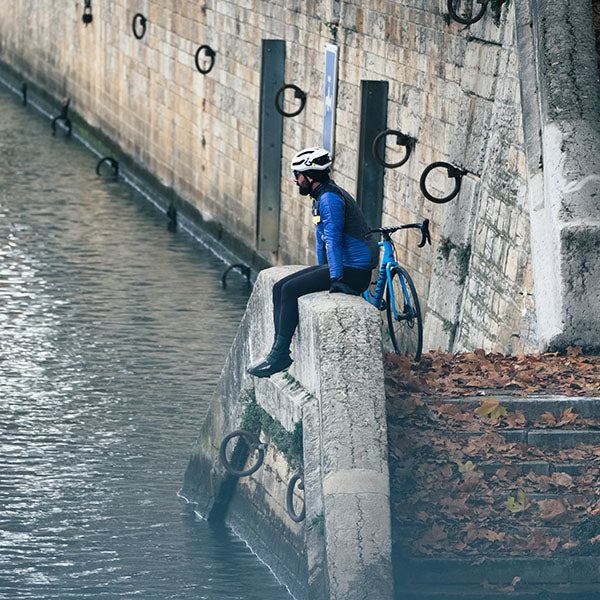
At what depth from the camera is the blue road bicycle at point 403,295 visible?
12.8 metres

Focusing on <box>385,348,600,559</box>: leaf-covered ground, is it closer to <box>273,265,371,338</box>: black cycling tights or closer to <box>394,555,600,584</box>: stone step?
<box>394,555,600,584</box>: stone step

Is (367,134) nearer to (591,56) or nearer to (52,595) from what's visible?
(591,56)

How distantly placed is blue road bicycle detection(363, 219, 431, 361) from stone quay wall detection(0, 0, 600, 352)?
7.1 inches

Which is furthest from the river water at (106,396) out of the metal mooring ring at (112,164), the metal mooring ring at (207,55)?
the metal mooring ring at (207,55)

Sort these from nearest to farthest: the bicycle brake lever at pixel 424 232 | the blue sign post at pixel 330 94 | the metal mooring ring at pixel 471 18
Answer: the metal mooring ring at pixel 471 18
the bicycle brake lever at pixel 424 232
the blue sign post at pixel 330 94

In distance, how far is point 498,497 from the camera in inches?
356

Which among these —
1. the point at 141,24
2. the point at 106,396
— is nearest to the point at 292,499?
the point at 106,396

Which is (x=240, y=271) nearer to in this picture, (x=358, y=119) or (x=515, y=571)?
(x=358, y=119)

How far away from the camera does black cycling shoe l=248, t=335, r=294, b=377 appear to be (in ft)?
31.5

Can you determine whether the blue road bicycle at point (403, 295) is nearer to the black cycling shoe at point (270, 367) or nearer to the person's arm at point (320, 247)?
the person's arm at point (320, 247)

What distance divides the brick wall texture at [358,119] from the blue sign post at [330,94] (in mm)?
89

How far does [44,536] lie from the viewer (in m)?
10.7

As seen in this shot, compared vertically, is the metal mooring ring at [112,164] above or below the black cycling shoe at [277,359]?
below

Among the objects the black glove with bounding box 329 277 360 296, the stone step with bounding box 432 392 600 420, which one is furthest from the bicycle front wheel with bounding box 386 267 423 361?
the stone step with bounding box 432 392 600 420
